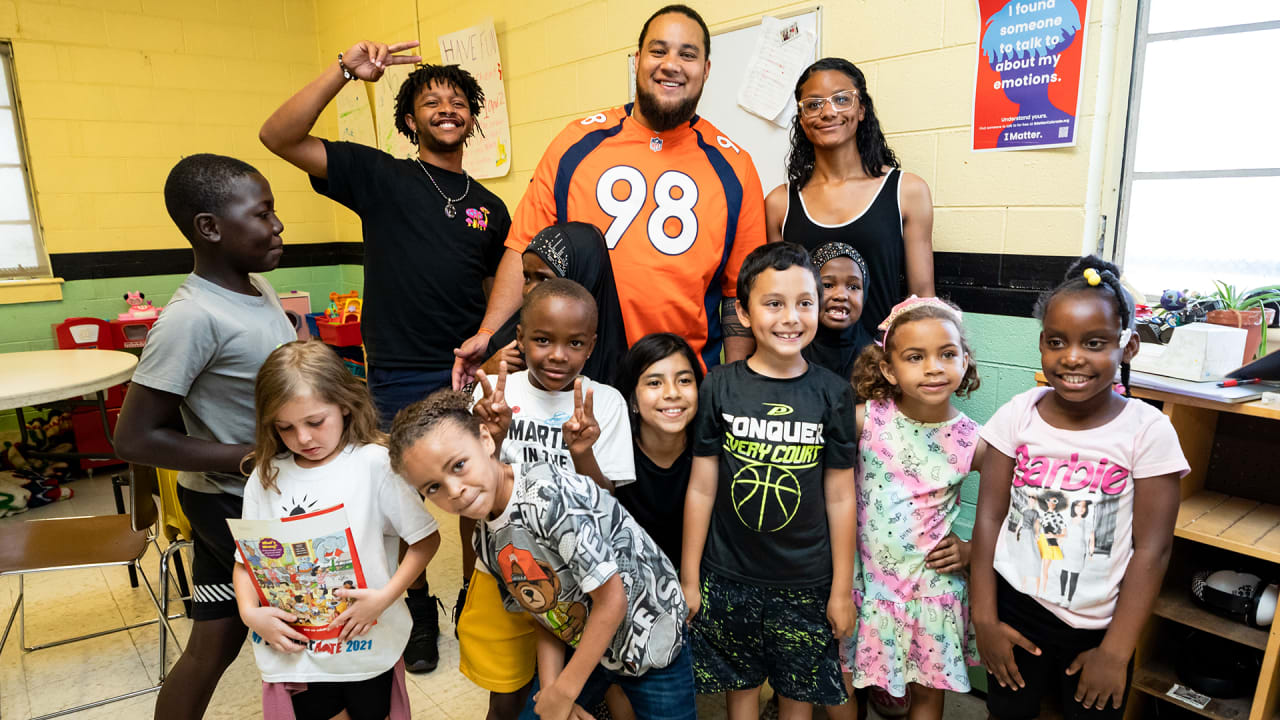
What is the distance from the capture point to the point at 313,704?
1525 mm

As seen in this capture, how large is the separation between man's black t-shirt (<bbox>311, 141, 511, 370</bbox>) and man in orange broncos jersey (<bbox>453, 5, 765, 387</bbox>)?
1.05 ft

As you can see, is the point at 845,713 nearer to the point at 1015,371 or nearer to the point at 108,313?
the point at 1015,371

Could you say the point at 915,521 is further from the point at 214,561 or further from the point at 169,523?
the point at 169,523

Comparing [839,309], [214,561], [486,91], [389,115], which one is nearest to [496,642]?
[214,561]

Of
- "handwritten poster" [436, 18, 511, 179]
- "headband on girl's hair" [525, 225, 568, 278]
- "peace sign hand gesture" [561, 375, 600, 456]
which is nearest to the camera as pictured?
"peace sign hand gesture" [561, 375, 600, 456]

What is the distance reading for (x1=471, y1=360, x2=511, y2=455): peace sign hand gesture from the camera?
1.46m

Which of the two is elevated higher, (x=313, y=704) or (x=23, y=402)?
(x=23, y=402)

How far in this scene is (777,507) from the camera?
62.0 inches

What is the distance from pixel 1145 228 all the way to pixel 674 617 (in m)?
1.64

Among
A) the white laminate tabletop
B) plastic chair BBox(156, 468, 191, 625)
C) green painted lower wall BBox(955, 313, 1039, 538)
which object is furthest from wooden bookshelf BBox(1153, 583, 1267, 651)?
the white laminate tabletop

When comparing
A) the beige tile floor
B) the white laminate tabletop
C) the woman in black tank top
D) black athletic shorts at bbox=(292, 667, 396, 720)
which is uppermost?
the woman in black tank top

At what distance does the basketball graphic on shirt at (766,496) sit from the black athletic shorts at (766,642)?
0.47 ft

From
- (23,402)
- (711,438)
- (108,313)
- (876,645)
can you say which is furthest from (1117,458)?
(108,313)

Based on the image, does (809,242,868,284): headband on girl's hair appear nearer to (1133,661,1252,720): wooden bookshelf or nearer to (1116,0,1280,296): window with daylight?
(1116,0,1280,296): window with daylight
